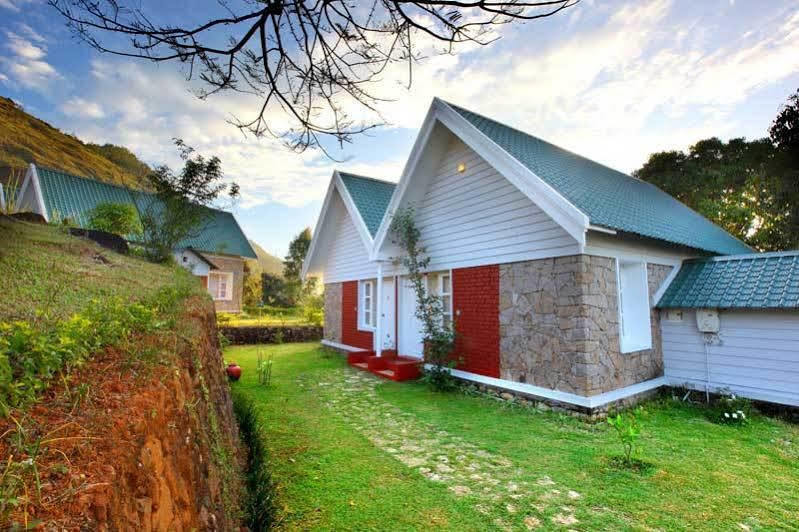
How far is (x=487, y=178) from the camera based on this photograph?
791cm

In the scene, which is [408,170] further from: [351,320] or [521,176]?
[351,320]

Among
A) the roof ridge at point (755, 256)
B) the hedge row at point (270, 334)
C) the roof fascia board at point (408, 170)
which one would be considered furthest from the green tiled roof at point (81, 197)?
the roof ridge at point (755, 256)

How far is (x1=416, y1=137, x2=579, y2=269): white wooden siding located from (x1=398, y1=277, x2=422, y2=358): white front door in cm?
154

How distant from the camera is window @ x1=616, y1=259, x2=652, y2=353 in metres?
7.30

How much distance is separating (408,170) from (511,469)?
669cm

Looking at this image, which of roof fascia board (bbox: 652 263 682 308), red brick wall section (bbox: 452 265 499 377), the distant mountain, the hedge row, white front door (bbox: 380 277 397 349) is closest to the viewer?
red brick wall section (bbox: 452 265 499 377)

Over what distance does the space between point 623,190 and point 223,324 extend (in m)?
15.0

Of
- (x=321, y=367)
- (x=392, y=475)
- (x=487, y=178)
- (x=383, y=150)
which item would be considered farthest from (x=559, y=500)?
(x=321, y=367)

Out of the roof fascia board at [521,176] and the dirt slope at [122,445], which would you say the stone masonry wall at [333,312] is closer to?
the roof fascia board at [521,176]

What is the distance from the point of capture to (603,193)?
8562 mm

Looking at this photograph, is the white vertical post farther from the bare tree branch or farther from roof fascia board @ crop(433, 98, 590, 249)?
the bare tree branch

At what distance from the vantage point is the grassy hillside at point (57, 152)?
8.66m

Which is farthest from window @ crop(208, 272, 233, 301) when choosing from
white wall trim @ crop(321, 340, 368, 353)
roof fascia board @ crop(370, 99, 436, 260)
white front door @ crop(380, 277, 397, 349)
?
roof fascia board @ crop(370, 99, 436, 260)

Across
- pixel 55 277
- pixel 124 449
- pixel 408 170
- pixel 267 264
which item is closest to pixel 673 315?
pixel 408 170
